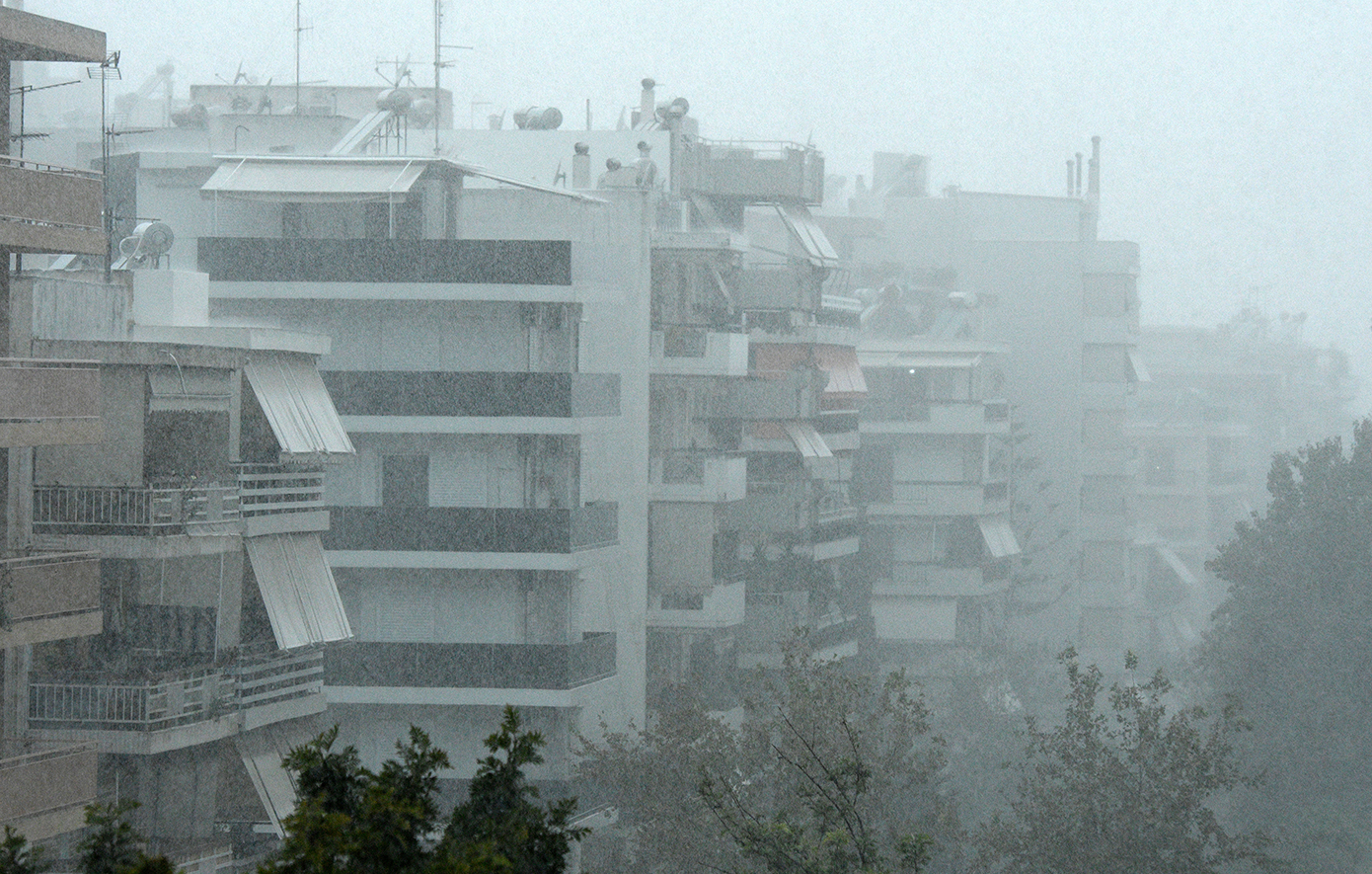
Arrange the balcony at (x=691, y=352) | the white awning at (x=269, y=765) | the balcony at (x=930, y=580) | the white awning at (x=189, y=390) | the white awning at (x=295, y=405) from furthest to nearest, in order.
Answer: the balcony at (x=930, y=580) → the balcony at (x=691, y=352) → the white awning at (x=295, y=405) → the white awning at (x=269, y=765) → the white awning at (x=189, y=390)

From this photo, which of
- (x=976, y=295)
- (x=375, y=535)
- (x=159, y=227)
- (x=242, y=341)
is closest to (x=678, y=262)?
(x=375, y=535)

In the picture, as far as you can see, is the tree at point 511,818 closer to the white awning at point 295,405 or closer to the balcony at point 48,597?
the balcony at point 48,597

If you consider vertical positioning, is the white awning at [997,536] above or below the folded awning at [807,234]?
below

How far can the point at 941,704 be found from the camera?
44.5 m

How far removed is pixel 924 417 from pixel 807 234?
10.0 meters

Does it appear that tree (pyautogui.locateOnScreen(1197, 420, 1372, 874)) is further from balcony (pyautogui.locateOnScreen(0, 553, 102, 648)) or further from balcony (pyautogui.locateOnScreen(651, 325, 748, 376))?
balcony (pyautogui.locateOnScreen(0, 553, 102, 648))

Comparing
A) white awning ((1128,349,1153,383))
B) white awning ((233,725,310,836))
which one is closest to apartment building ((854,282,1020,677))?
white awning ((1128,349,1153,383))

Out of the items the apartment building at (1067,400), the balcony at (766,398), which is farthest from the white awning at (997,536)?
the balcony at (766,398)

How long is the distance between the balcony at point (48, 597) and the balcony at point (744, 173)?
23.6 meters

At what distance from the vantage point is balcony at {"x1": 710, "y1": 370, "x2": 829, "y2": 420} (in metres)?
34.5

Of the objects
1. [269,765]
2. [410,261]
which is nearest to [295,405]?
[269,765]

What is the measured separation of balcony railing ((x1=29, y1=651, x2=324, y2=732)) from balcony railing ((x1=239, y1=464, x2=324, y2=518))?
1347 mm

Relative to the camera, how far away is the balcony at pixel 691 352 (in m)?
30.9

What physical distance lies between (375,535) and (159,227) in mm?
5354
